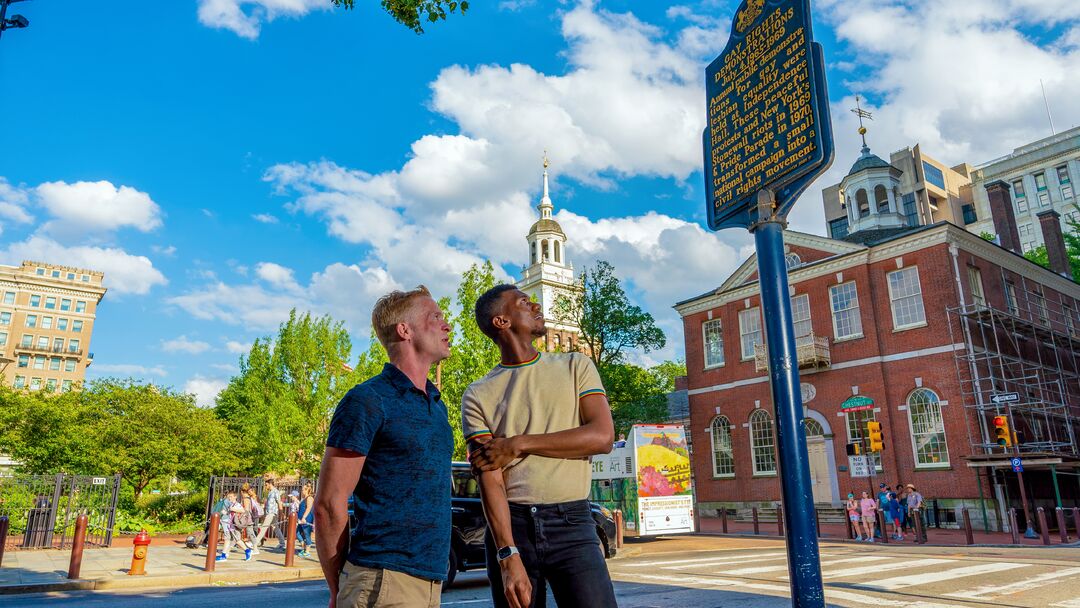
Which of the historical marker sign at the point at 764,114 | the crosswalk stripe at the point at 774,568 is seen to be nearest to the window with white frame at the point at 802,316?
the crosswalk stripe at the point at 774,568

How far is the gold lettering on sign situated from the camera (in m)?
6.28

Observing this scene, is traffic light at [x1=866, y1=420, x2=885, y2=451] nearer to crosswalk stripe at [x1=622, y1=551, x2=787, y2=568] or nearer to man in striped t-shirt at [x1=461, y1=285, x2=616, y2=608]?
crosswalk stripe at [x1=622, y1=551, x2=787, y2=568]

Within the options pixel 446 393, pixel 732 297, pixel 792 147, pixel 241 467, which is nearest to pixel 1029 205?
pixel 732 297

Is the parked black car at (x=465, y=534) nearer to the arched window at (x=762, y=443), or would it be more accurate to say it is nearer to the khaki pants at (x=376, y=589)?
the khaki pants at (x=376, y=589)

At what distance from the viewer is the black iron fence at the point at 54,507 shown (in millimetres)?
18578

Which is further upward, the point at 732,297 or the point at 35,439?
the point at 732,297

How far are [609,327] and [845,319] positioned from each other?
42.4 feet

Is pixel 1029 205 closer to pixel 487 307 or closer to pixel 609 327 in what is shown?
pixel 609 327

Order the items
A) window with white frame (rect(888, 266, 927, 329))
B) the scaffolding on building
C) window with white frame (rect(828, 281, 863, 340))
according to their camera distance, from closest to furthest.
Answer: the scaffolding on building < window with white frame (rect(888, 266, 927, 329)) < window with white frame (rect(828, 281, 863, 340))

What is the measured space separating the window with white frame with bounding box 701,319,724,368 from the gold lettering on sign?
89.5 ft

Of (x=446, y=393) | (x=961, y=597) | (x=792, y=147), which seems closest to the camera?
(x=792, y=147)

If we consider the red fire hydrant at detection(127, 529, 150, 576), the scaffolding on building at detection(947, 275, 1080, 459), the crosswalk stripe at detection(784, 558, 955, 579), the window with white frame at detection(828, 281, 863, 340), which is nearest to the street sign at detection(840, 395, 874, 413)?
the window with white frame at detection(828, 281, 863, 340)

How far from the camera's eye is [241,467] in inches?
1280

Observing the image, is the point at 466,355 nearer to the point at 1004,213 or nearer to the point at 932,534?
the point at 932,534
